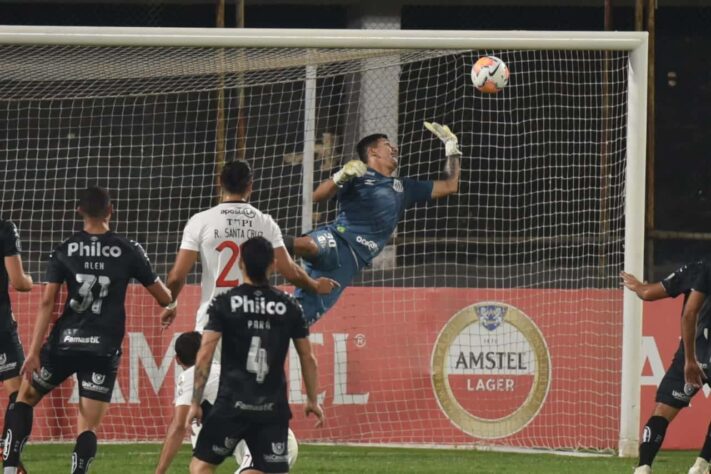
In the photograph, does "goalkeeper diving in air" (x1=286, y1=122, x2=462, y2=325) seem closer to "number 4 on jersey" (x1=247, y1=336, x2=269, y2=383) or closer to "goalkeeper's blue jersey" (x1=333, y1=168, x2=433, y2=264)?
"goalkeeper's blue jersey" (x1=333, y1=168, x2=433, y2=264)

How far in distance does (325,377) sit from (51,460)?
2.92 m

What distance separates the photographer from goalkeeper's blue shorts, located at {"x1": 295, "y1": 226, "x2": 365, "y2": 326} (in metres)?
11.1

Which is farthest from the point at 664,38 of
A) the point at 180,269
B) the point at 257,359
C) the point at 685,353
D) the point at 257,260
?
the point at 257,359

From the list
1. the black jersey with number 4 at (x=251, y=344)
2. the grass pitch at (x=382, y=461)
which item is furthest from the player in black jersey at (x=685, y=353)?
the black jersey with number 4 at (x=251, y=344)

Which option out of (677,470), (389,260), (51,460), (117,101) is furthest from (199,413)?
(117,101)

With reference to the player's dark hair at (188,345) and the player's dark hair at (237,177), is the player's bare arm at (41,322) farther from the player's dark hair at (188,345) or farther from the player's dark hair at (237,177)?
the player's dark hair at (237,177)

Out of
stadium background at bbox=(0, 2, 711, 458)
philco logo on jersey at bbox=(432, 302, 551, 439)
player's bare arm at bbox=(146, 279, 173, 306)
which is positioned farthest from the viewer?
stadium background at bbox=(0, 2, 711, 458)

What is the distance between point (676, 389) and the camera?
424 inches

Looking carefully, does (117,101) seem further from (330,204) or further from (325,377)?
(325,377)

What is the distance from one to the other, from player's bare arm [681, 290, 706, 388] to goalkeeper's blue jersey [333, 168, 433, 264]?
238 centimetres

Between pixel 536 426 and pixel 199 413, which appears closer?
pixel 199 413

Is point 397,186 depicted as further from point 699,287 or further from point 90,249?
point 90,249

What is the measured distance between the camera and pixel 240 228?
30.7ft

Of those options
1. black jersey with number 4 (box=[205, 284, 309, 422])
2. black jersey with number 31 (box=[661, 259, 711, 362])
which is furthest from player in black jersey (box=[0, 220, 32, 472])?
black jersey with number 31 (box=[661, 259, 711, 362])
